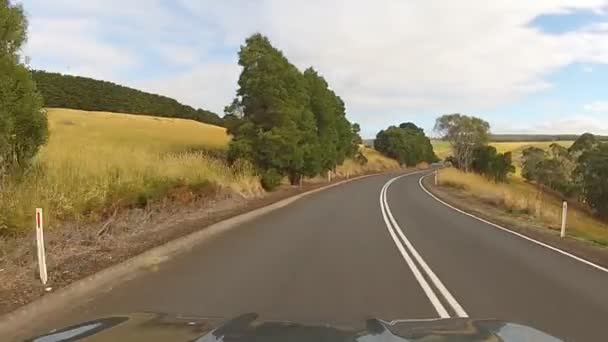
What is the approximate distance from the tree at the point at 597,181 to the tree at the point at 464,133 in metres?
38.1

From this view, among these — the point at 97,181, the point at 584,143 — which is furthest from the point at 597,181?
the point at 97,181

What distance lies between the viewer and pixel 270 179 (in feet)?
111

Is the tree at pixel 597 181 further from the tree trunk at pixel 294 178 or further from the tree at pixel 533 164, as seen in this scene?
the tree trunk at pixel 294 178

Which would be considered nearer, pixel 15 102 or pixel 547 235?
pixel 15 102

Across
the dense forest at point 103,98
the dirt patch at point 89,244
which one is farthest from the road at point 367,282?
the dense forest at point 103,98

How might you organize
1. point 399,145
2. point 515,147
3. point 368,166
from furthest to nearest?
point 515,147 → point 399,145 → point 368,166

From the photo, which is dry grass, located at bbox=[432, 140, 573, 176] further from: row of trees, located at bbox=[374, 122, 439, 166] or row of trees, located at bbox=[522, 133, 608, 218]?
row of trees, located at bbox=[522, 133, 608, 218]

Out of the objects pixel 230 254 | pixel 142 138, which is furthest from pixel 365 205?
pixel 142 138

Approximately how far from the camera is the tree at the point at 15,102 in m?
11.0

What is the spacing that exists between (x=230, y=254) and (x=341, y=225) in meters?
6.54

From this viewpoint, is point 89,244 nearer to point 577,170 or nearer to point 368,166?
point 577,170

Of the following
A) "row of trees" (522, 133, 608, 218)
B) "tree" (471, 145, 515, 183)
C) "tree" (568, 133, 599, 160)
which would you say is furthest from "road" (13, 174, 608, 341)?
"tree" (471, 145, 515, 183)

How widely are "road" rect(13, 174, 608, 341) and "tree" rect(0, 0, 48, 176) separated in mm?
3600

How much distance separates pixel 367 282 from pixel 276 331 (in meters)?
5.92
